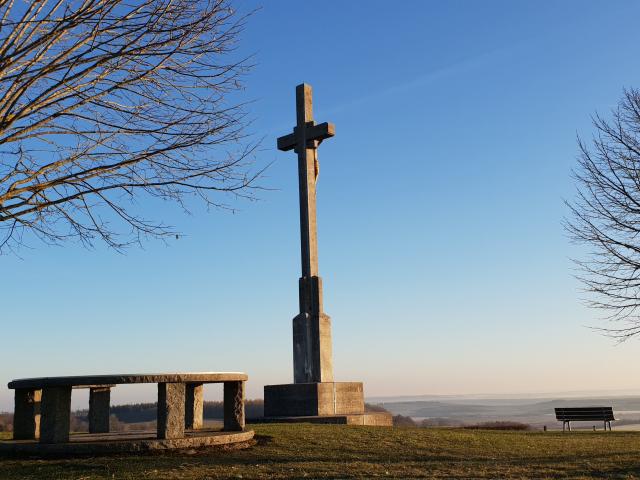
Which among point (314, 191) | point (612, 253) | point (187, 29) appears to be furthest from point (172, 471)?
point (314, 191)

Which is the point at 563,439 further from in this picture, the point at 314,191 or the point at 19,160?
the point at 19,160

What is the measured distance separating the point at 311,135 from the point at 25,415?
10.7 meters

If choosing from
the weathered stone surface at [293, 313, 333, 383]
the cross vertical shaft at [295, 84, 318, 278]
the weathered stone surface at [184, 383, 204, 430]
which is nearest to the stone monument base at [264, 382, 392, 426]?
the weathered stone surface at [293, 313, 333, 383]

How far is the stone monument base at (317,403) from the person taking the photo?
653 inches

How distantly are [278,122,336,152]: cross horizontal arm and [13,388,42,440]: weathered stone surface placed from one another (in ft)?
33.9

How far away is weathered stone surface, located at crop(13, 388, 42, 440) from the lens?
35.8 ft

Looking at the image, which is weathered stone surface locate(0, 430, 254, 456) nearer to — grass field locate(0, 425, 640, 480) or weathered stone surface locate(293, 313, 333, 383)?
grass field locate(0, 425, 640, 480)

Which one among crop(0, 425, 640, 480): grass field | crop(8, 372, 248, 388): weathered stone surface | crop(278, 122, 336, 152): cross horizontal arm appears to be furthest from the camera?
crop(278, 122, 336, 152): cross horizontal arm

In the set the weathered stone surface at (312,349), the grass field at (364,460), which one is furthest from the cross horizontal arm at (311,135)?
the grass field at (364,460)

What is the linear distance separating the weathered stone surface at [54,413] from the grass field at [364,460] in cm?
53

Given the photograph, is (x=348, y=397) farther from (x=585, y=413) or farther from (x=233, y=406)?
(x=585, y=413)

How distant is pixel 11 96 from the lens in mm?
8562

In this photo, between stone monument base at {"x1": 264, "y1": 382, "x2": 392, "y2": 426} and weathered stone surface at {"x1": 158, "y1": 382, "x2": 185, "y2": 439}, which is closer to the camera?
weathered stone surface at {"x1": 158, "y1": 382, "x2": 185, "y2": 439}

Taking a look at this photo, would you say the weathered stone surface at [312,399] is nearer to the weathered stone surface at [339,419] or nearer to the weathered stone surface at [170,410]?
the weathered stone surface at [339,419]
